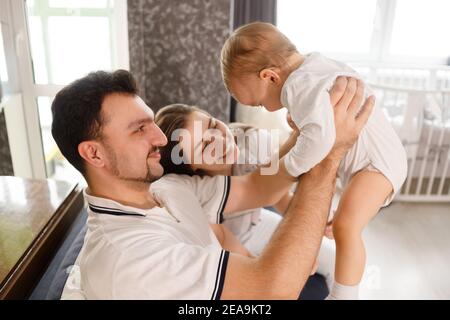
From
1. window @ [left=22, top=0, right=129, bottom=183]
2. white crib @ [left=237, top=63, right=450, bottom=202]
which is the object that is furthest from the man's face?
white crib @ [left=237, top=63, right=450, bottom=202]

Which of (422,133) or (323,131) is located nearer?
(323,131)

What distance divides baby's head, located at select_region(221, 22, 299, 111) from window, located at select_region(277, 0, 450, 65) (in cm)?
261

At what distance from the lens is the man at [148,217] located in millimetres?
732

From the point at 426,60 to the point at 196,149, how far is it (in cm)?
320

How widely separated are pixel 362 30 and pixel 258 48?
2.99m

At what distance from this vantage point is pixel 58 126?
0.78 metres

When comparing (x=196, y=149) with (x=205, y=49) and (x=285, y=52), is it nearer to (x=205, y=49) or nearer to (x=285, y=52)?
(x=285, y=52)

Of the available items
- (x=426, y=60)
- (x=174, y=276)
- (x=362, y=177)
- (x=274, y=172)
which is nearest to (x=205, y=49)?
(x=274, y=172)

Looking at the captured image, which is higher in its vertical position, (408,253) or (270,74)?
(270,74)

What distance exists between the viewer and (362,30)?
3590mm

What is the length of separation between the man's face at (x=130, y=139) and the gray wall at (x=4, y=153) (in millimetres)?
348

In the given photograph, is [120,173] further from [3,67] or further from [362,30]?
[362,30]

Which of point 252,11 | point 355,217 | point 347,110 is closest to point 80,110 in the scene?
point 347,110

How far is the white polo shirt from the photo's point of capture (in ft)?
2.36
